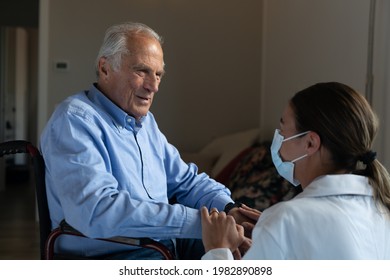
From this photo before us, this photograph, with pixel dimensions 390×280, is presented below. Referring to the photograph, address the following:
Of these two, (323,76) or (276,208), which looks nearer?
(276,208)

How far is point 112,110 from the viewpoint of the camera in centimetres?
182

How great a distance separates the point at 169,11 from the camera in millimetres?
5129

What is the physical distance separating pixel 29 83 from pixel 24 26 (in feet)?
5.08

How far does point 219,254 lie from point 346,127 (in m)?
0.40

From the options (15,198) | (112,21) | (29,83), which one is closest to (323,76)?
(112,21)

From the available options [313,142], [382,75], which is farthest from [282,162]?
[382,75]

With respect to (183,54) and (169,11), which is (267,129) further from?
(169,11)

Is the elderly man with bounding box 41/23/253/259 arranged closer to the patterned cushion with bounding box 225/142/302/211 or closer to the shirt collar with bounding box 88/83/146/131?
the shirt collar with bounding box 88/83/146/131

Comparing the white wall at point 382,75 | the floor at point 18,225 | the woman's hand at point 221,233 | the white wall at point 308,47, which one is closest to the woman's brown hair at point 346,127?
the woman's hand at point 221,233

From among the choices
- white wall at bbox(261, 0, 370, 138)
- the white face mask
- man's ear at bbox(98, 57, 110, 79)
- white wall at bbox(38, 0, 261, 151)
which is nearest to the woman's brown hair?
the white face mask

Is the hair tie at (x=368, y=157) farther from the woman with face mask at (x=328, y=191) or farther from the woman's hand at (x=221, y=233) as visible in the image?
the woman's hand at (x=221, y=233)

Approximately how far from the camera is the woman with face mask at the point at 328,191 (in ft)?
3.76

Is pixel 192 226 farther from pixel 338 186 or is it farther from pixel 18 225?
pixel 18 225

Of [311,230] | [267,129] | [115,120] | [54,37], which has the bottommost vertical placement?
[267,129]
